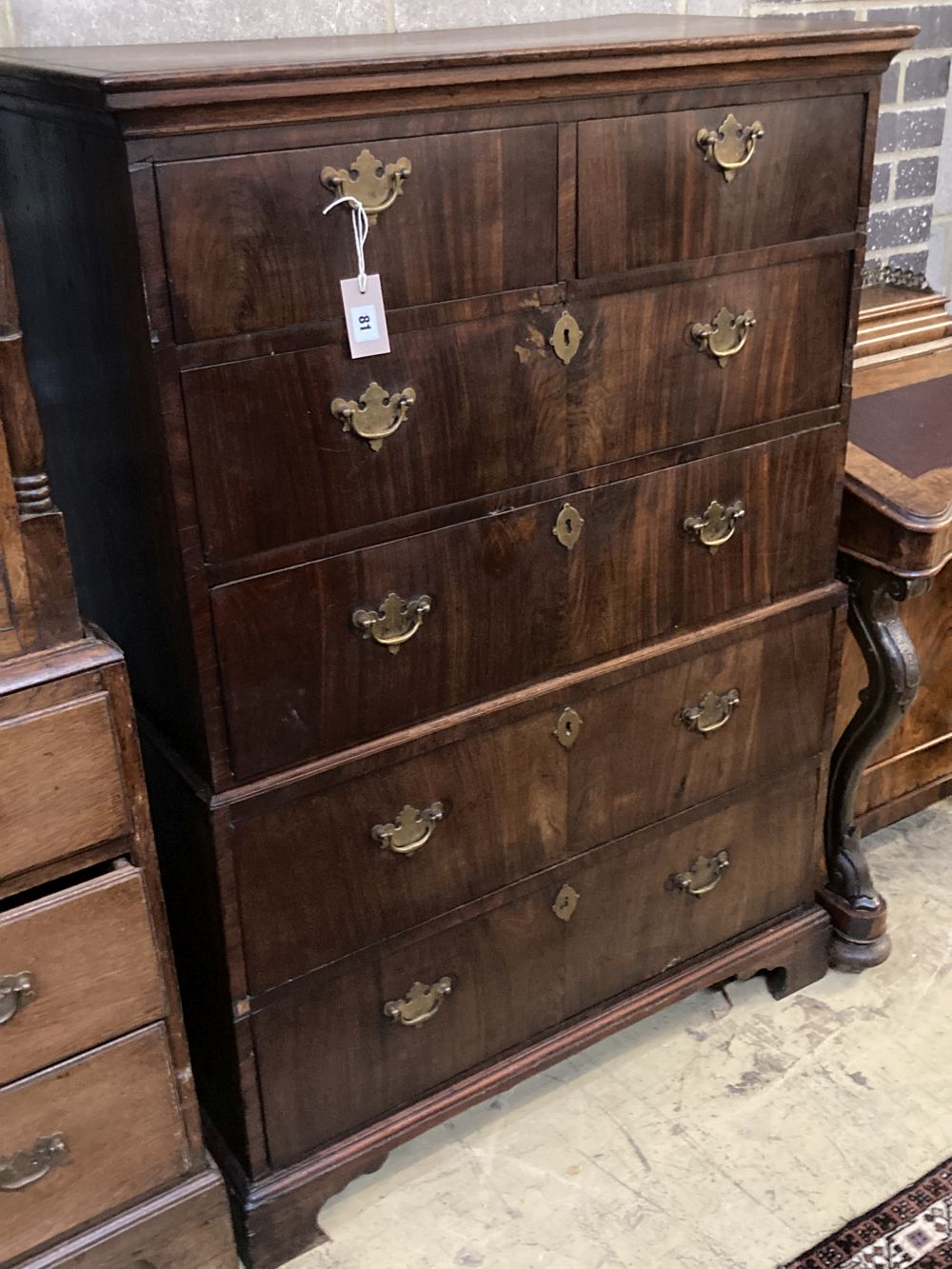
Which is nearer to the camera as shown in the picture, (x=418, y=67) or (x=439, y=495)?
(x=418, y=67)

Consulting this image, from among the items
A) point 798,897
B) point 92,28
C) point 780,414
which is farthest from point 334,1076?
point 92,28

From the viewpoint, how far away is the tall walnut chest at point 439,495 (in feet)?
3.87

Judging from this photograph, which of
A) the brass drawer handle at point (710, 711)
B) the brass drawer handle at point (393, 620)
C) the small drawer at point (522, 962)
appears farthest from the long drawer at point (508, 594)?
the small drawer at point (522, 962)

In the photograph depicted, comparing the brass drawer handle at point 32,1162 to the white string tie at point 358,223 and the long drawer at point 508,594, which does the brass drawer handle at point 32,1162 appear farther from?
the white string tie at point 358,223

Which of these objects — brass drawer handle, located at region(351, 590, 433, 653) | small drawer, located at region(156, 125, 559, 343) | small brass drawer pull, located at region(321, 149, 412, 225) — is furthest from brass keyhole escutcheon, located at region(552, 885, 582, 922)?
small brass drawer pull, located at region(321, 149, 412, 225)

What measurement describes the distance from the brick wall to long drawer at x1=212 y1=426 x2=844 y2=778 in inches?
29.5

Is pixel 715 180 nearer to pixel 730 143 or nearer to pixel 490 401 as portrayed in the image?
pixel 730 143

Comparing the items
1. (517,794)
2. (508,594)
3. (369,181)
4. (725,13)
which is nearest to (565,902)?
(517,794)

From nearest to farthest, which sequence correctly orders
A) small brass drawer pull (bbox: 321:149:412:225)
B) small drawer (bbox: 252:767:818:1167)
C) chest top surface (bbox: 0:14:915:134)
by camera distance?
1. chest top surface (bbox: 0:14:915:134)
2. small brass drawer pull (bbox: 321:149:412:225)
3. small drawer (bbox: 252:767:818:1167)

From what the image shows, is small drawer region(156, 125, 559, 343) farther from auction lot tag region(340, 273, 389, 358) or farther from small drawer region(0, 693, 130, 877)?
small drawer region(0, 693, 130, 877)

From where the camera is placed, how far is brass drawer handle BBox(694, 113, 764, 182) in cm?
139

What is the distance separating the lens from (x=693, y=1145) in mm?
1743

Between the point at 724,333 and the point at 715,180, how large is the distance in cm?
18

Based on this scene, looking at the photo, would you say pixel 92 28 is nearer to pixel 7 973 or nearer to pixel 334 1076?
pixel 7 973
